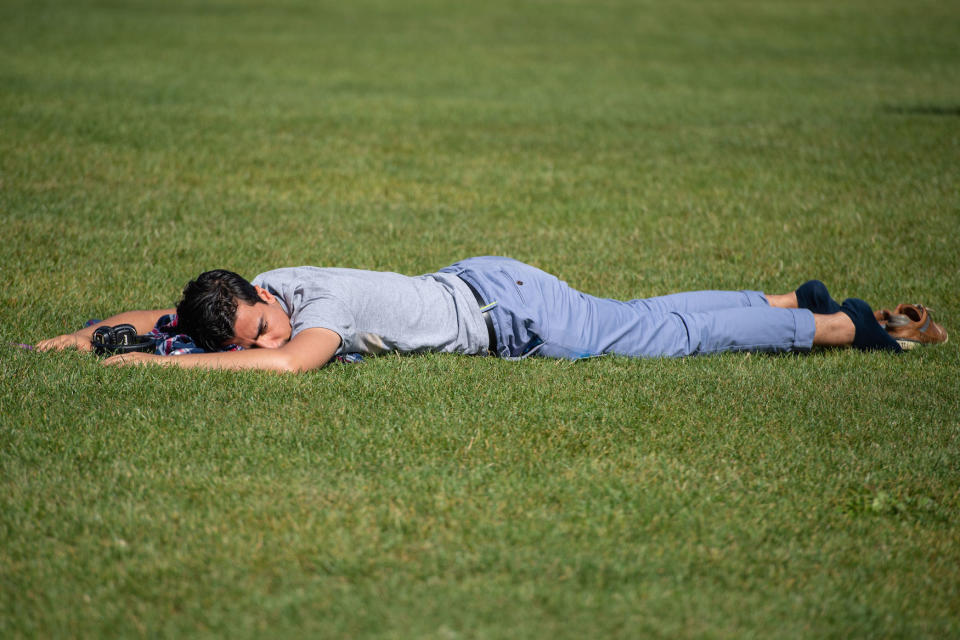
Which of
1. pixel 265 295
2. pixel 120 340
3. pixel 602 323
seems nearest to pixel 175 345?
pixel 120 340

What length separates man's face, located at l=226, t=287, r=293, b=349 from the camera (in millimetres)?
4789

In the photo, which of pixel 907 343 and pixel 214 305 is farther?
pixel 907 343

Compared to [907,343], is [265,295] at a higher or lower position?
higher

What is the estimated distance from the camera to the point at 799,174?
33.4 feet

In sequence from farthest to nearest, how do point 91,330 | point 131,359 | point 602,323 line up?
point 602,323, point 91,330, point 131,359

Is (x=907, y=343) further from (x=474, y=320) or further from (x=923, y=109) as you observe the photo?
(x=923, y=109)

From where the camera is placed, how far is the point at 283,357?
185 inches

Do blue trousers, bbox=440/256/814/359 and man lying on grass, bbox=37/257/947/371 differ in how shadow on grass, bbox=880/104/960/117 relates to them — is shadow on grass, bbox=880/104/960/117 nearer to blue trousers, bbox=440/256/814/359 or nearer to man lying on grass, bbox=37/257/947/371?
man lying on grass, bbox=37/257/947/371

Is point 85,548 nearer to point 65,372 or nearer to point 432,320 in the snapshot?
point 65,372

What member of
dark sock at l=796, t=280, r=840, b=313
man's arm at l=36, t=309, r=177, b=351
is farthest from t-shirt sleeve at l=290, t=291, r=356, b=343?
dark sock at l=796, t=280, r=840, b=313

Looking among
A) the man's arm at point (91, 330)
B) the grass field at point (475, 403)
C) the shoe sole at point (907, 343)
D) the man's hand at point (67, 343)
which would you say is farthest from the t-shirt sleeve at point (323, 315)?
the shoe sole at point (907, 343)

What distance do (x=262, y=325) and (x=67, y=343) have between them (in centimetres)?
126

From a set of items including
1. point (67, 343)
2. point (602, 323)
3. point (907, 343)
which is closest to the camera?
point (67, 343)

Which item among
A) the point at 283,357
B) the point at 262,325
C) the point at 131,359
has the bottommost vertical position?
the point at 131,359
